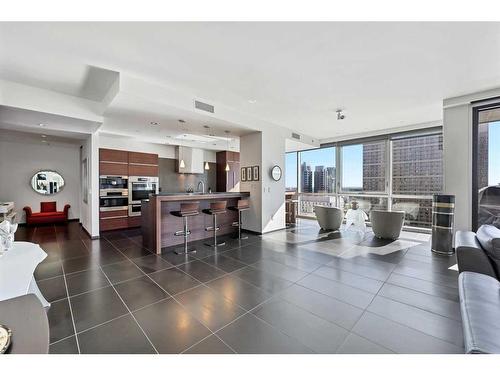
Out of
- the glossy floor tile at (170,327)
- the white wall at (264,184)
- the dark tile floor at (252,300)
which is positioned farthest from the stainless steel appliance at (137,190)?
the glossy floor tile at (170,327)

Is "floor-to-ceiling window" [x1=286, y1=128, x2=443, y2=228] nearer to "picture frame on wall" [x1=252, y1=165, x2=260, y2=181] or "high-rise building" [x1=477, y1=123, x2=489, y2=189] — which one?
"high-rise building" [x1=477, y1=123, x2=489, y2=189]

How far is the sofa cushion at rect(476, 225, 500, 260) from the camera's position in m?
2.03

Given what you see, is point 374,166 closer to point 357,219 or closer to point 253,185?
point 357,219

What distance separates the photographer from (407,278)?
2879mm

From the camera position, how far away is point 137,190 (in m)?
6.46

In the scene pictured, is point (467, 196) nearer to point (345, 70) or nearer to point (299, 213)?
point (345, 70)

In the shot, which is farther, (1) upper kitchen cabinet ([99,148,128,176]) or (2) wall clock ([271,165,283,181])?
(1) upper kitchen cabinet ([99,148,128,176])

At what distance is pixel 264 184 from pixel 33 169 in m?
7.35

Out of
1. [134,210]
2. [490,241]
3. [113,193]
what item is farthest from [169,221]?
[490,241]

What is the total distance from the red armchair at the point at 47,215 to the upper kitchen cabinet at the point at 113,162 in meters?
2.50

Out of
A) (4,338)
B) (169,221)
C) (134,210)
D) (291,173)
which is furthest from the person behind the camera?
(291,173)

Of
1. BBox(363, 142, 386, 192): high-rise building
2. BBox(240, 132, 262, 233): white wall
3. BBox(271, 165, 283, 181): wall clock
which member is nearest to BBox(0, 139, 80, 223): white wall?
BBox(240, 132, 262, 233): white wall

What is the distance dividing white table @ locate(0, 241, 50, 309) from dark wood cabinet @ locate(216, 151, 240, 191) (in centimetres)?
651
